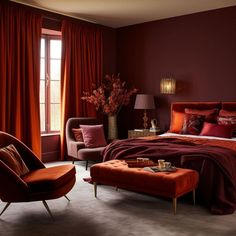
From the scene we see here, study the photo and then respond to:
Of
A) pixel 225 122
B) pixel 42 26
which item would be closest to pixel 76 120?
pixel 42 26

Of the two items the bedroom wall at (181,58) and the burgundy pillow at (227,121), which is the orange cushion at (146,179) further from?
the bedroom wall at (181,58)

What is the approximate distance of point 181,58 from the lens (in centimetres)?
645

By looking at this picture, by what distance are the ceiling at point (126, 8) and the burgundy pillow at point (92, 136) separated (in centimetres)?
208

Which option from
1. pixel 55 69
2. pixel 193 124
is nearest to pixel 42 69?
pixel 55 69

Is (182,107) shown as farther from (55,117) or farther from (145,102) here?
(55,117)

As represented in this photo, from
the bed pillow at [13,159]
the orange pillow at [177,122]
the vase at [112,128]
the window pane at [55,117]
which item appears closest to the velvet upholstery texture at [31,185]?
the bed pillow at [13,159]

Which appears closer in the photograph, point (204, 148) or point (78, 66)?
point (204, 148)

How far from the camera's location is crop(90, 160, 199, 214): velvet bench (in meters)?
3.49

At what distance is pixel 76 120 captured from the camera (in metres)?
A: 6.27

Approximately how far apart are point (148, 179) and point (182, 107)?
9.56 feet

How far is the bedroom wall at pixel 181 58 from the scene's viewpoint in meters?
5.89

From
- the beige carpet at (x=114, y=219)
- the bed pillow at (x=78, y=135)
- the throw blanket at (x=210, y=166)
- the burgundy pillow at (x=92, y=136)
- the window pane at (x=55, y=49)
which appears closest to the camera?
the beige carpet at (x=114, y=219)

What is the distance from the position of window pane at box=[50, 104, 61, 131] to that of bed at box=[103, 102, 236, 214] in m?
2.23

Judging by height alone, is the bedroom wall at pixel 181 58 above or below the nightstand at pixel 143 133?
above
